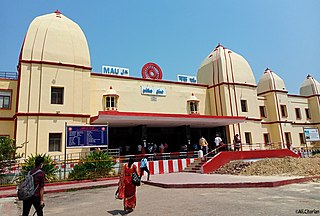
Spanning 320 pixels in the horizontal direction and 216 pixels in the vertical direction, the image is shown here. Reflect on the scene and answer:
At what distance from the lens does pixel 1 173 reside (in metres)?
12.8

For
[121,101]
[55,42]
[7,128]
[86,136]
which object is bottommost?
[86,136]

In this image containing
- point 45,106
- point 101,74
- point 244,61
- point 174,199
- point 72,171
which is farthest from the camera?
point 244,61

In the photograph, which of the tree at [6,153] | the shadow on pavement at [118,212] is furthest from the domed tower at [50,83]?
the shadow on pavement at [118,212]

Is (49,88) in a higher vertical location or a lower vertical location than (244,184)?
higher

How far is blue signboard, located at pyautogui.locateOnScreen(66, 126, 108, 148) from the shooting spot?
563 inches

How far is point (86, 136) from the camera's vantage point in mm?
14672

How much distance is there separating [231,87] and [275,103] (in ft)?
25.5

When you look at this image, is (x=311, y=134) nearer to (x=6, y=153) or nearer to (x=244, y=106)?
(x=244, y=106)

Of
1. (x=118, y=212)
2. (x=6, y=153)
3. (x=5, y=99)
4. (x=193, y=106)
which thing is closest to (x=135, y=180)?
(x=118, y=212)

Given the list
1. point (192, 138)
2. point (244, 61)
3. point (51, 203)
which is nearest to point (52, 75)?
point (51, 203)

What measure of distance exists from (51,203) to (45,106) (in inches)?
368

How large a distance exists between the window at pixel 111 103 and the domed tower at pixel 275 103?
18113 mm

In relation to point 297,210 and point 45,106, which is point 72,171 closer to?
point 45,106

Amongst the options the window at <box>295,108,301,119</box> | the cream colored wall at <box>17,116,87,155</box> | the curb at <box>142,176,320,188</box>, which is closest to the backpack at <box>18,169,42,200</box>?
the curb at <box>142,176,320,188</box>
